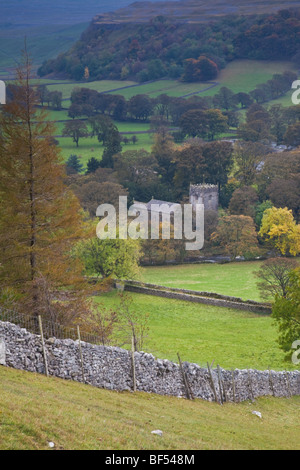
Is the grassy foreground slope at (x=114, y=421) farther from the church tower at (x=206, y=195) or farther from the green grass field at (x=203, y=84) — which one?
the green grass field at (x=203, y=84)

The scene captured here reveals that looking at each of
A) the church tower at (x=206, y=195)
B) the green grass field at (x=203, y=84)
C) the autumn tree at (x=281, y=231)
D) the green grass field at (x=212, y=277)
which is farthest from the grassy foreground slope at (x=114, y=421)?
the green grass field at (x=203, y=84)

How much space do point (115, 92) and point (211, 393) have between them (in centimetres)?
16051

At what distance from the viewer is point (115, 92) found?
176500mm

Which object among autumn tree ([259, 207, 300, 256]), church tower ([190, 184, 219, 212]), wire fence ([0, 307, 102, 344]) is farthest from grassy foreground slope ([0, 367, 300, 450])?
church tower ([190, 184, 219, 212])

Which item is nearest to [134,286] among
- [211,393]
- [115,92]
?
[211,393]

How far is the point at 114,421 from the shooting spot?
16234mm

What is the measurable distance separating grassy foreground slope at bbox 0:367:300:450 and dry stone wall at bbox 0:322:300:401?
1.92 feet

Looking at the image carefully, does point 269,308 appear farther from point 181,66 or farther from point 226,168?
point 181,66

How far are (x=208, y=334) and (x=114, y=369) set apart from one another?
734 inches

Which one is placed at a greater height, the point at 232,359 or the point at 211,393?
the point at 211,393

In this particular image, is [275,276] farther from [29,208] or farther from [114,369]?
[114,369]

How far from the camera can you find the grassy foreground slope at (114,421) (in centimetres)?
1437

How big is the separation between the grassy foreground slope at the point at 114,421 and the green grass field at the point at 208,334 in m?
7.47
